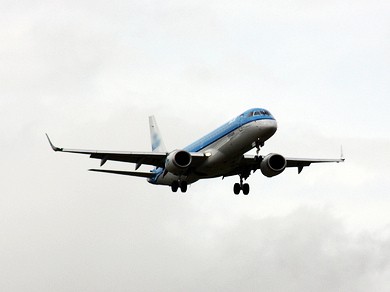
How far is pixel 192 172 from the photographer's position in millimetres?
70375

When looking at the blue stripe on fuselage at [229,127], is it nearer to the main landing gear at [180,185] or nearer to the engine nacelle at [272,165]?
the main landing gear at [180,185]

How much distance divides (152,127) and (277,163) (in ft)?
76.6

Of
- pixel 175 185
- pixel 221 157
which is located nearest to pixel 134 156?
pixel 175 185

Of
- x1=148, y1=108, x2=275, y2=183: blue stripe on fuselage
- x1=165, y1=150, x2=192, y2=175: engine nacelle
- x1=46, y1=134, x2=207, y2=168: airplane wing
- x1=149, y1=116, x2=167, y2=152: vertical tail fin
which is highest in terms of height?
x1=149, y1=116, x2=167, y2=152: vertical tail fin

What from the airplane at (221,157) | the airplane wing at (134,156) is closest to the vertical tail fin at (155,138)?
the airplane at (221,157)

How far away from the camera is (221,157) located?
221 feet

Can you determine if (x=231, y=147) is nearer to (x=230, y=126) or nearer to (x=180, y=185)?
(x=230, y=126)

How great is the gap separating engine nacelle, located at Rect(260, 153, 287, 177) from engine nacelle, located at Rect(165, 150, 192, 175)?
211 inches

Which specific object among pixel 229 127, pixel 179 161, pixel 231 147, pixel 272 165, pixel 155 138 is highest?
pixel 155 138

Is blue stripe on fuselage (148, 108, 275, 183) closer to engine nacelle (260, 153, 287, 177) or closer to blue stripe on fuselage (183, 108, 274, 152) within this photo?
blue stripe on fuselage (183, 108, 274, 152)

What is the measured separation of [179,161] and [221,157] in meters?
3.00

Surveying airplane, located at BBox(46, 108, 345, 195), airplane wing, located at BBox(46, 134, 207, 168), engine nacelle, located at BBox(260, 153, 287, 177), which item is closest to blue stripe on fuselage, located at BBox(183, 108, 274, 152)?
airplane, located at BBox(46, 108, 345, 195)

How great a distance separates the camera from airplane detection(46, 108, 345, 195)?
65.8 meters

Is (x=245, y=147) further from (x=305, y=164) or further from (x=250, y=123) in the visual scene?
(x=305, y=164)
